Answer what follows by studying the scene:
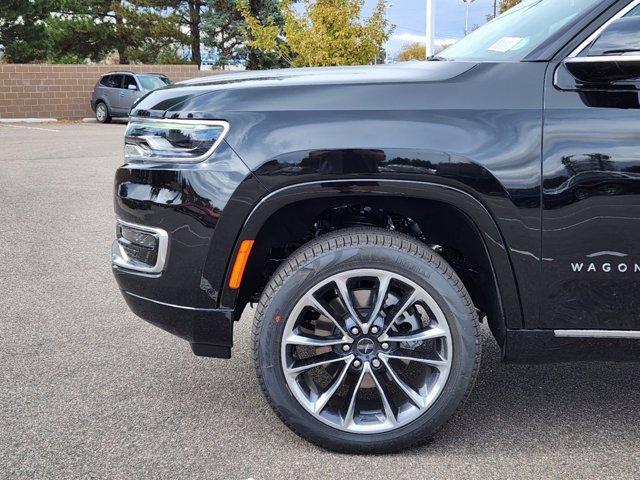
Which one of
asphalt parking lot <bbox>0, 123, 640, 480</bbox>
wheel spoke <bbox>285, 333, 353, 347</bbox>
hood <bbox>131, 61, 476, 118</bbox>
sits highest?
hood <bbox>131, 61, 476, 118</bbox>

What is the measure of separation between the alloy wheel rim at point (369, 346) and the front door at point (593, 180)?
534mm

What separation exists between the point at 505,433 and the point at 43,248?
4759 millimetres

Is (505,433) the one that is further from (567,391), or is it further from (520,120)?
(520,120)

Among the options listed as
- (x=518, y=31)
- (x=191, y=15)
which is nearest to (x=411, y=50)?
(x=191, y=15)

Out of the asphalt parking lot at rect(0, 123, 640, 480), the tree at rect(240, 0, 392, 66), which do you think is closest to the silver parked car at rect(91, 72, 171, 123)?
the tree at rect(240, 0, 392, 66)

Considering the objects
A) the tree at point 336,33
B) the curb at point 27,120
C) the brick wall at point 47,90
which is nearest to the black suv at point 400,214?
the tree at point 336,33

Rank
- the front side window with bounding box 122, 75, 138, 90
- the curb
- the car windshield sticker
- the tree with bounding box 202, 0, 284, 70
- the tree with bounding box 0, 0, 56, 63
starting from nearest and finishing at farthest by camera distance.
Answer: the car windshield sticker → the front side window with bounding box 122, 75, 138, 90 → the curb → the tree with bounding box 0, 0, 56, 63 → the tree with bounding box 202, 0, 284, 70

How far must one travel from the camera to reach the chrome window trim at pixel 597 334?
260 centimetres

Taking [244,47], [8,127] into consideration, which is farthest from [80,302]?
[244,47]

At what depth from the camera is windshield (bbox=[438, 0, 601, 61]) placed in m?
2.73

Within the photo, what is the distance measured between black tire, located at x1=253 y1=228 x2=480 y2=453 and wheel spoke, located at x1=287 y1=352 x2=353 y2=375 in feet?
0.19

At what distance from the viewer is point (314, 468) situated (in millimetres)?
2689

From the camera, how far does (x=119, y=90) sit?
23.5 m

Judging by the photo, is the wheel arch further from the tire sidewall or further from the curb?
the curb
